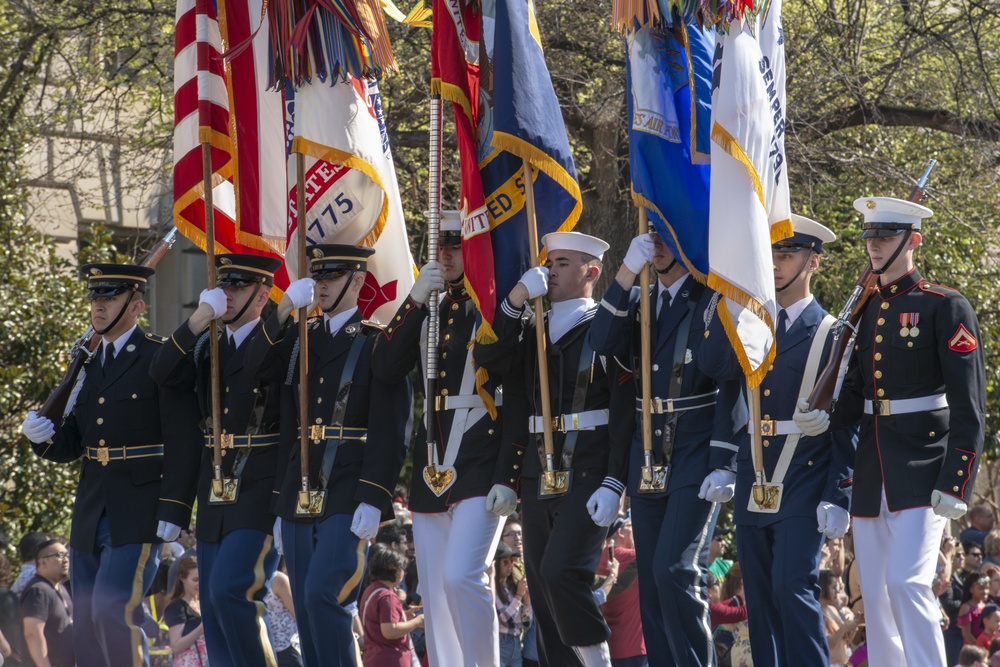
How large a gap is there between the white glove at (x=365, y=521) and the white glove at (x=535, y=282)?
1244 mm

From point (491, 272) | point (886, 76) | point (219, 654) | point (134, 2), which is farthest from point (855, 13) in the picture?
point (219, 654)

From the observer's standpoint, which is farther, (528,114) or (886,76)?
(886,76)

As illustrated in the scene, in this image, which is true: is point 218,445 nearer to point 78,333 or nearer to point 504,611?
point 504,611

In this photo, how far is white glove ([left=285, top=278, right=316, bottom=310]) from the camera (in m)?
→ 7.33

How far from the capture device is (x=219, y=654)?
24.0ft

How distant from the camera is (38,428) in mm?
7992

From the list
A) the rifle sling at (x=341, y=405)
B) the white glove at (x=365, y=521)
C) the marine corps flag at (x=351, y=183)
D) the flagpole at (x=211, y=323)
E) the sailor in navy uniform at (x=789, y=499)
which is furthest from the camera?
the marine corps flag at (x=351, y=183)

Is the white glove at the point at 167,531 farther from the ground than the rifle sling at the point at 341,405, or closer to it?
closer to it

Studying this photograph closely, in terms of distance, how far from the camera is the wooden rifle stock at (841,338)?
650 centimetres

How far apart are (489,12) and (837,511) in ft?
9.82

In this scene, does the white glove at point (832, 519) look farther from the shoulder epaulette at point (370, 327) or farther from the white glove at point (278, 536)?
the white glove at point (278, 536)

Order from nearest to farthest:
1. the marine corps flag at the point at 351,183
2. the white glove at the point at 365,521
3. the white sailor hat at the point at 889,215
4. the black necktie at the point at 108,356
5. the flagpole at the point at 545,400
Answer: the white sailor hat at the point at 889,215 < the flagpole at the point at 545,400 < the white glove at the point at 365,521 < the black necktie at the point at 108,356 < the marine corps flag at the point at 351,183

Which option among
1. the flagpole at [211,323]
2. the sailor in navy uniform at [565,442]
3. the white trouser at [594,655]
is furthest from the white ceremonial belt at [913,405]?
the flagpole at [211,323]

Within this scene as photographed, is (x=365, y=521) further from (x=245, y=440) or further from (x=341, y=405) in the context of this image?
(x=245, y=440)
